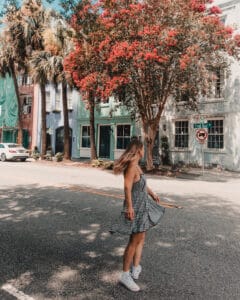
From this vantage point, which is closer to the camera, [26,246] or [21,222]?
[26,246]

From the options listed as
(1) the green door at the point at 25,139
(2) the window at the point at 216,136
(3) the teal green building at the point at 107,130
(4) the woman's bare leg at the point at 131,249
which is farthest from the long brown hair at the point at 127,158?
(1) the green door at the point at 25,139

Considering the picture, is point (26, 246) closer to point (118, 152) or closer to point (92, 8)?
point (92, 8)

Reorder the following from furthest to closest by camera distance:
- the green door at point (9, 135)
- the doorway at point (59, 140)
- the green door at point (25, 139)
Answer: the green door at point (9, 135) < the green door at point (25, 139) < the doorway at point (59, 140)

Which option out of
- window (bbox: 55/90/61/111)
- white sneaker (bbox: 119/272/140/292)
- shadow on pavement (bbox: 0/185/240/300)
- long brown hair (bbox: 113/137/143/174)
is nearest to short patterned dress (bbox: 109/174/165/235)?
long brown hair (bbox: 113/137/143/174)

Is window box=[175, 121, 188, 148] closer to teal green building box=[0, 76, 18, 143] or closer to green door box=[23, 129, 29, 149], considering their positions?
green door box=[23, 129, 29, 149]

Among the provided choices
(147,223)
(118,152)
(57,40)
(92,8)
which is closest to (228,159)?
(118,152)

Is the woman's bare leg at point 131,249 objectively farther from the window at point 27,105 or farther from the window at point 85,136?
the window at point 27,105

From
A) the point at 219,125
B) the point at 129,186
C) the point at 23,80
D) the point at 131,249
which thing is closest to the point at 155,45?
the point at 219,125

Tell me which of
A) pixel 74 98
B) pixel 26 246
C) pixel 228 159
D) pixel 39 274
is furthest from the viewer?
pixel 74 98

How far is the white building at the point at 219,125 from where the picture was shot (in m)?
20.0

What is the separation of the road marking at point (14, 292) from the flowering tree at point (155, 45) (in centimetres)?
1213

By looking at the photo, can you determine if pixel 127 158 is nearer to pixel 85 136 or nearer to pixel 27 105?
pixel 85 136

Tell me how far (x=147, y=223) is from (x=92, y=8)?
46.3 feet

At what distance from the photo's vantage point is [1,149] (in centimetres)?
2534
